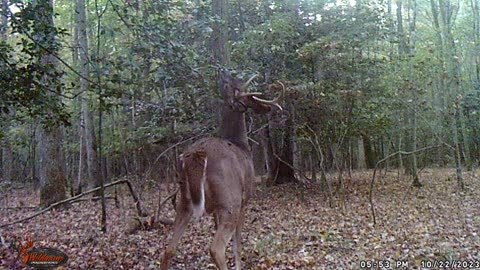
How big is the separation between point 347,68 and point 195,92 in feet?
20.6

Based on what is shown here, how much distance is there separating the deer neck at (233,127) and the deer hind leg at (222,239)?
129 centimetres

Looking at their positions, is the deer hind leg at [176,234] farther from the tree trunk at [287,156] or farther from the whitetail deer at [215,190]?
the tree trunk at [287,156]

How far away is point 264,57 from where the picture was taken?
13219mm

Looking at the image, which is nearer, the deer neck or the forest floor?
the deer neck

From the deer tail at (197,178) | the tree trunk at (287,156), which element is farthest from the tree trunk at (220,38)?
the tree trunk at (287,156)

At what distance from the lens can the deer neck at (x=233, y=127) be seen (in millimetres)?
5871

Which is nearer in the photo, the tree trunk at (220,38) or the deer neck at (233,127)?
the deer neck at (233,127)

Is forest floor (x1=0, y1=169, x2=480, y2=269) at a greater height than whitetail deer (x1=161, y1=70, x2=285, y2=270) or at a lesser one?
lesser

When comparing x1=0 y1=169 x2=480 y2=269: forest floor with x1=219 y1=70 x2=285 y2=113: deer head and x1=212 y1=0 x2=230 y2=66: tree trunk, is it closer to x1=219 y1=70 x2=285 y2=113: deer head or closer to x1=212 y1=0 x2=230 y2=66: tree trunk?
x1=219 y1=70 x2=285 y2=113: deer head

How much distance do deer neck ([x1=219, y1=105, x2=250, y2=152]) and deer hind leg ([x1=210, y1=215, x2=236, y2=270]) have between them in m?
1.29

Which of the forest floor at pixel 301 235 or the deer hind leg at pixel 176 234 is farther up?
the deer hind leg at pixel 176 234

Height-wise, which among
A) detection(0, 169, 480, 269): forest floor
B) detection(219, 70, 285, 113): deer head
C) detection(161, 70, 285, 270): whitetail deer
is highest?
detection(219, 70, 285, 113): deer head

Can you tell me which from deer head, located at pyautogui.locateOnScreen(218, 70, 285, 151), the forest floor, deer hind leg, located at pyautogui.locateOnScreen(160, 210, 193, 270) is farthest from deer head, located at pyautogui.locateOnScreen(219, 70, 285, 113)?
the forest floor

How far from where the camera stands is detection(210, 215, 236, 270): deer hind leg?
4.50 metres
